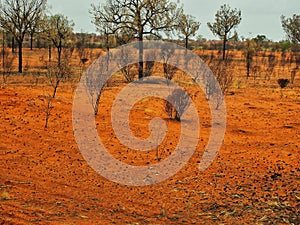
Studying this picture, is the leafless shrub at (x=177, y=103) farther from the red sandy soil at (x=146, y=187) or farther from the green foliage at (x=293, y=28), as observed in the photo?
the green foliage at (x=293, y=28)

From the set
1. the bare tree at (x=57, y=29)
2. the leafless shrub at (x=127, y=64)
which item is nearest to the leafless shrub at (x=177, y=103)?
the leafless shrub at (x=127, y=64)

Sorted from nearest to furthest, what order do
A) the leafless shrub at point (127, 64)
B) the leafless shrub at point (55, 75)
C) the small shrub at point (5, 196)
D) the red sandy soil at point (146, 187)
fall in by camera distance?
the red sandy soil at point (146, 187) < the small shrub at point (5, 196) < the leafless shrub at point (55, 75) < the leafless shrub at point (127, 64)

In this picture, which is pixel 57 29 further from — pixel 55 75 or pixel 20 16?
pixel 55 75

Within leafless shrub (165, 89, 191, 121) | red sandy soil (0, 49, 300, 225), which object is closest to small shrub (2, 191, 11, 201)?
red sandy soil (0, 49, 300, 225)

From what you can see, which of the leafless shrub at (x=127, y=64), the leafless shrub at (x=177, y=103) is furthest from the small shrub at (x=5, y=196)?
the leafless shrub at (x=127, y=64)

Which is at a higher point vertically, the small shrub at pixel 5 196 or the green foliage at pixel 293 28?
the green foliage at pixel 293 28

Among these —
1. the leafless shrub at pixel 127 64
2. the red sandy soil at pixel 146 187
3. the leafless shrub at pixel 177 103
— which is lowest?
the red sandy soil at pixel 146 187

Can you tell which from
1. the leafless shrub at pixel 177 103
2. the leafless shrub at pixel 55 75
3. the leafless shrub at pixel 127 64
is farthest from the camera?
the leafless shrub at pixel 127 64

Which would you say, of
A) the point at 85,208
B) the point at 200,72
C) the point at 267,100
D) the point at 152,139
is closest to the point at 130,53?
the point at 200,72

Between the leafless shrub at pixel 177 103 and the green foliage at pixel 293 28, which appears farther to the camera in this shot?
the green foliage at pixel 293 28

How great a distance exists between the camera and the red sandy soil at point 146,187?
537cm

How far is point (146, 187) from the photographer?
651 cm

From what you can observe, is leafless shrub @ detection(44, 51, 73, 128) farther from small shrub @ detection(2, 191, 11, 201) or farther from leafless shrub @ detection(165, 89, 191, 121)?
small shrub @ detection(2, 191, 11, 201)

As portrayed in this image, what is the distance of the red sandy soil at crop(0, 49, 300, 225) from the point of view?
5.37m
